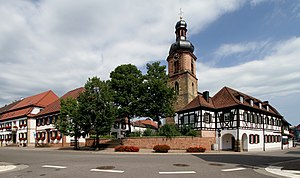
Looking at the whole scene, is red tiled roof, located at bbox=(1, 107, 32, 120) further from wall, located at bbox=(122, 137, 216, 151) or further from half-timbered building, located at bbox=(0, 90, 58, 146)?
wall, located at bbox=(122, 137, 216, 151)

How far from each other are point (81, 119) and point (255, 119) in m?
25.5

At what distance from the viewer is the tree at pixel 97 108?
1163 inches

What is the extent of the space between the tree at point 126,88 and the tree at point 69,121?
6.21 m

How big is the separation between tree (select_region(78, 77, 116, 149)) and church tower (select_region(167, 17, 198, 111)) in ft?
56.2

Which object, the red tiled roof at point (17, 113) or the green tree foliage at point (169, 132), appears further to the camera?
the red tiled roof at point (17, 113)

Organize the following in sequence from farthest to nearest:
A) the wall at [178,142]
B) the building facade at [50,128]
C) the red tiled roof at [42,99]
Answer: the red tiled roof at [42,99] < the building facade at [50,128] < the wall at [178,142]

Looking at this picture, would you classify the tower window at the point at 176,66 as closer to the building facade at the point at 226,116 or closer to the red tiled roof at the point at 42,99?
the building facade at the point at 226,116

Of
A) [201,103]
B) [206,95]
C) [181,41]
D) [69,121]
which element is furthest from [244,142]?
[69,121]

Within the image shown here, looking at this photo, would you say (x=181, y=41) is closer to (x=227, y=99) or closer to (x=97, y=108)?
(x=227, y=99)

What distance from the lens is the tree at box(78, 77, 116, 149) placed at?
2953 centimetres

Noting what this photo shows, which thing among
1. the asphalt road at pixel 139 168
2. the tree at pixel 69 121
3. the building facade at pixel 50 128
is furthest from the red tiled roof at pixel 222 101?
the building facade at pixel 50 128

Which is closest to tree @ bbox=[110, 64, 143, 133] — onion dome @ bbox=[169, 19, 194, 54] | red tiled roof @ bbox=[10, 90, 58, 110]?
onion dome @ bbox=[169, 19, 194, 54]

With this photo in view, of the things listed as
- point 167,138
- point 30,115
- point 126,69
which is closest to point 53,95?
point 30,115

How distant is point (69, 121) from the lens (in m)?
34.8
